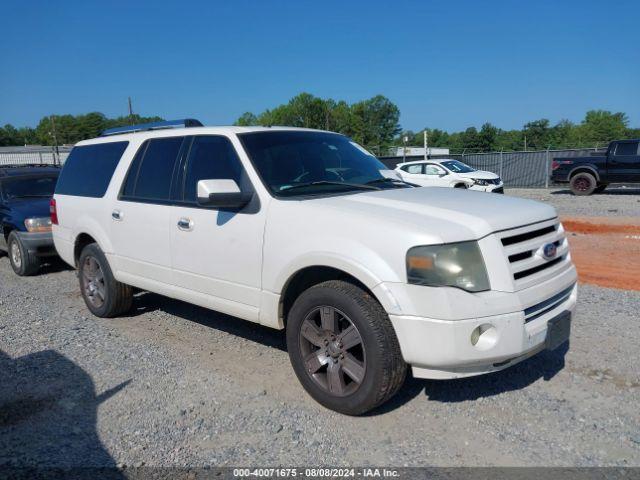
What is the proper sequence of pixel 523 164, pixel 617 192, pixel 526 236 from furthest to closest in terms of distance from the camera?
pixel 523 164
pixel 617 192
pixel 526 236

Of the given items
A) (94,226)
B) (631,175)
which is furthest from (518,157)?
(94,226)

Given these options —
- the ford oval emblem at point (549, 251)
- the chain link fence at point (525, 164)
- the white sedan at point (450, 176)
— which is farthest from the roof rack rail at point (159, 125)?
the chain link fence at point (525, 164)

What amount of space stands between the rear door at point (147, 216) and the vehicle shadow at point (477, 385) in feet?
7.42

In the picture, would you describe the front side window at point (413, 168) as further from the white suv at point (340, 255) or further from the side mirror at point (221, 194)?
the side mirror at point (221, 194)

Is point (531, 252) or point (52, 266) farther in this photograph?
point (52, 266)

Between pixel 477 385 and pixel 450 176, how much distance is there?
1598 centimetres

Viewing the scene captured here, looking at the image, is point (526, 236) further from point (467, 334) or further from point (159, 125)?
point (159, 125)

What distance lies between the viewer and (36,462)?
305cm

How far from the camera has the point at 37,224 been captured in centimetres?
823

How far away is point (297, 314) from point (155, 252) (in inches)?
71.2

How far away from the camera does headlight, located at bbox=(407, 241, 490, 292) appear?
9.82ft

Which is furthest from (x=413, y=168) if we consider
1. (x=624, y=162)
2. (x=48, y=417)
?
(x=48, y=417)

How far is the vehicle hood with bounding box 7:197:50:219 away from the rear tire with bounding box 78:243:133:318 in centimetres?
310

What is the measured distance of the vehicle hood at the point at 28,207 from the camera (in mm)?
8328
